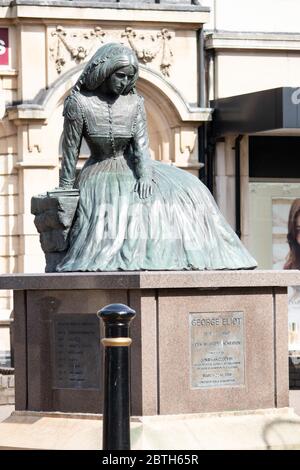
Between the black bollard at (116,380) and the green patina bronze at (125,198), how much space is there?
242 cm

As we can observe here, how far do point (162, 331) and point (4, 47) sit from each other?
14.4 metres

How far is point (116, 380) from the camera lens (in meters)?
10.3

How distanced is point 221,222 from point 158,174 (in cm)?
61

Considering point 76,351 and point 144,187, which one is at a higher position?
point 144,187

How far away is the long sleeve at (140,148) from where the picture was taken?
13.4 metres

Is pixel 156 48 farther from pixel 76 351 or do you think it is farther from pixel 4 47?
pixel 76 351

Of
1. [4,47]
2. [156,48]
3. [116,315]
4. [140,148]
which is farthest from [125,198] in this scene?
[156,48]

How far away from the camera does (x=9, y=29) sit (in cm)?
2622

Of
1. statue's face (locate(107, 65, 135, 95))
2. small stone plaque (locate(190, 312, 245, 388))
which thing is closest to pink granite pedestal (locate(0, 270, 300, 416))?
small stone plaque (locate(190, 312, 245, 388))

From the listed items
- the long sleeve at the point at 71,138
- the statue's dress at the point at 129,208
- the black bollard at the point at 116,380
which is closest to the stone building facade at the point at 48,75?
the long sleeve at the point at 71,138

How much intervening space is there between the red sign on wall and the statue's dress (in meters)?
12.7

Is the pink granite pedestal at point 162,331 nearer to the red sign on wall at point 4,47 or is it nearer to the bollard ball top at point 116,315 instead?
the bollard ball top at point 116,315
